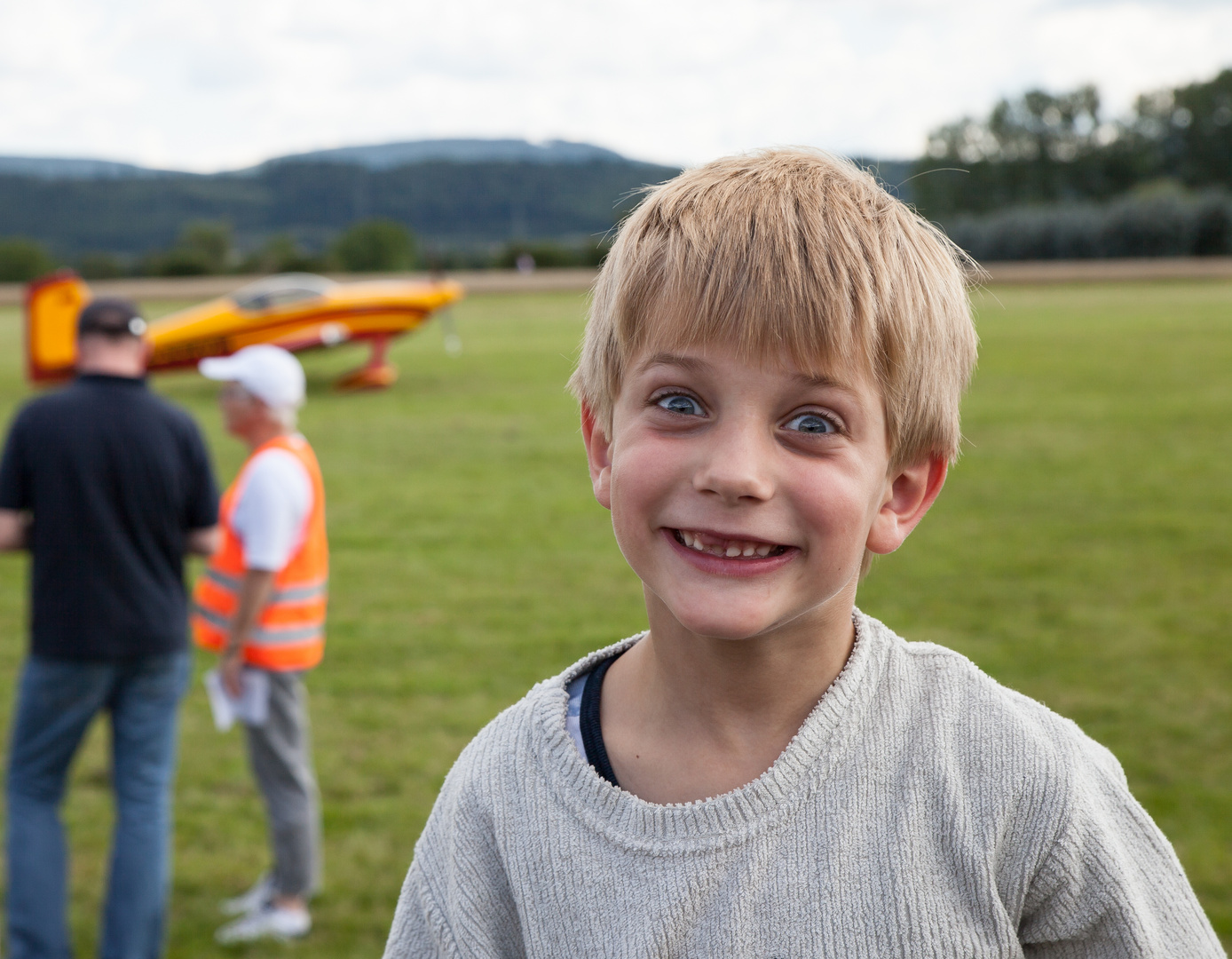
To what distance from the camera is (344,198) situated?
12975 cm

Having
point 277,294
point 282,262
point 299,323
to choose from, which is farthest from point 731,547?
point 282,262

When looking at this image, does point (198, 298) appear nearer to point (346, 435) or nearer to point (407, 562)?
point (346, 435)

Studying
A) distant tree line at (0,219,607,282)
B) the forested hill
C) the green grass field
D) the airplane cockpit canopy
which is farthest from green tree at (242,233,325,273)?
the forested hill

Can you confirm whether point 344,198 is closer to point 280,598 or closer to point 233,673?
point 280,598

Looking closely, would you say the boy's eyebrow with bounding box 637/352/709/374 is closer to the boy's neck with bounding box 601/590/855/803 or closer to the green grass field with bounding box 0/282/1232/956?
the boy's neck with bounding box 601/590/855/803

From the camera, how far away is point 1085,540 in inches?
331

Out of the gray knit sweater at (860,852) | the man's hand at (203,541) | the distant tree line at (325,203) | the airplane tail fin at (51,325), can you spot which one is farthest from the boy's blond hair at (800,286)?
the distant tree line at (325,203)

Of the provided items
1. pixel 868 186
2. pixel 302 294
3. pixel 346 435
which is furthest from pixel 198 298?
pixel 868 186

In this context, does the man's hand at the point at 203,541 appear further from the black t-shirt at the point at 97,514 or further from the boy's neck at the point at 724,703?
the boy's neck at the point at 724,703

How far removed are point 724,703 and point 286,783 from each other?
2928mm

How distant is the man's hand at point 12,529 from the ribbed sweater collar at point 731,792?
2928 millimetres

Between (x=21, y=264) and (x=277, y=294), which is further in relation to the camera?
(x=21, y=264)

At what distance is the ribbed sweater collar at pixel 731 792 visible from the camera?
1134 mm

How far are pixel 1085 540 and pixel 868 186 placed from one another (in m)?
7.90
